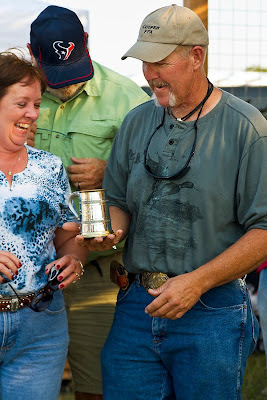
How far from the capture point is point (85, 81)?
13.0 feet

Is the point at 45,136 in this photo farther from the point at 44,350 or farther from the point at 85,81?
the point at 44,350

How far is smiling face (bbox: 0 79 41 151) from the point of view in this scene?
10.9 feet

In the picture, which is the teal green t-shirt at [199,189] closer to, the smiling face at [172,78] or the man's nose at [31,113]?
the smiling face at [172,78]

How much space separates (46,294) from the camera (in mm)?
3338

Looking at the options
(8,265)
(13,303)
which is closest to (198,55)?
(8,265)

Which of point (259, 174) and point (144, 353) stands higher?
point (259, 174)

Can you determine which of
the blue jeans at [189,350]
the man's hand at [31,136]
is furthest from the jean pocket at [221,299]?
the man's hand at [31,136]

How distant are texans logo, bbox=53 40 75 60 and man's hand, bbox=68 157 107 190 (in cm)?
53

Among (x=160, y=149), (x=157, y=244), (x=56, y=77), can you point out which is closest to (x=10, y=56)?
(x=56, y=77)

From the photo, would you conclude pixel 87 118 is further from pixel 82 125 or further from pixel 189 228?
pixel 189 228

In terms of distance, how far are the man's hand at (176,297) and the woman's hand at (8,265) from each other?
56cm

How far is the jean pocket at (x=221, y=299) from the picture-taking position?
3.24 metres

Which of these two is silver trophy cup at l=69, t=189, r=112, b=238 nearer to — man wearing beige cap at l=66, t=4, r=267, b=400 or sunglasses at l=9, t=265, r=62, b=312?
man wearing beige cap at l=66, t=4, r=267, b=400

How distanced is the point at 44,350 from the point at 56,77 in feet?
4.59
